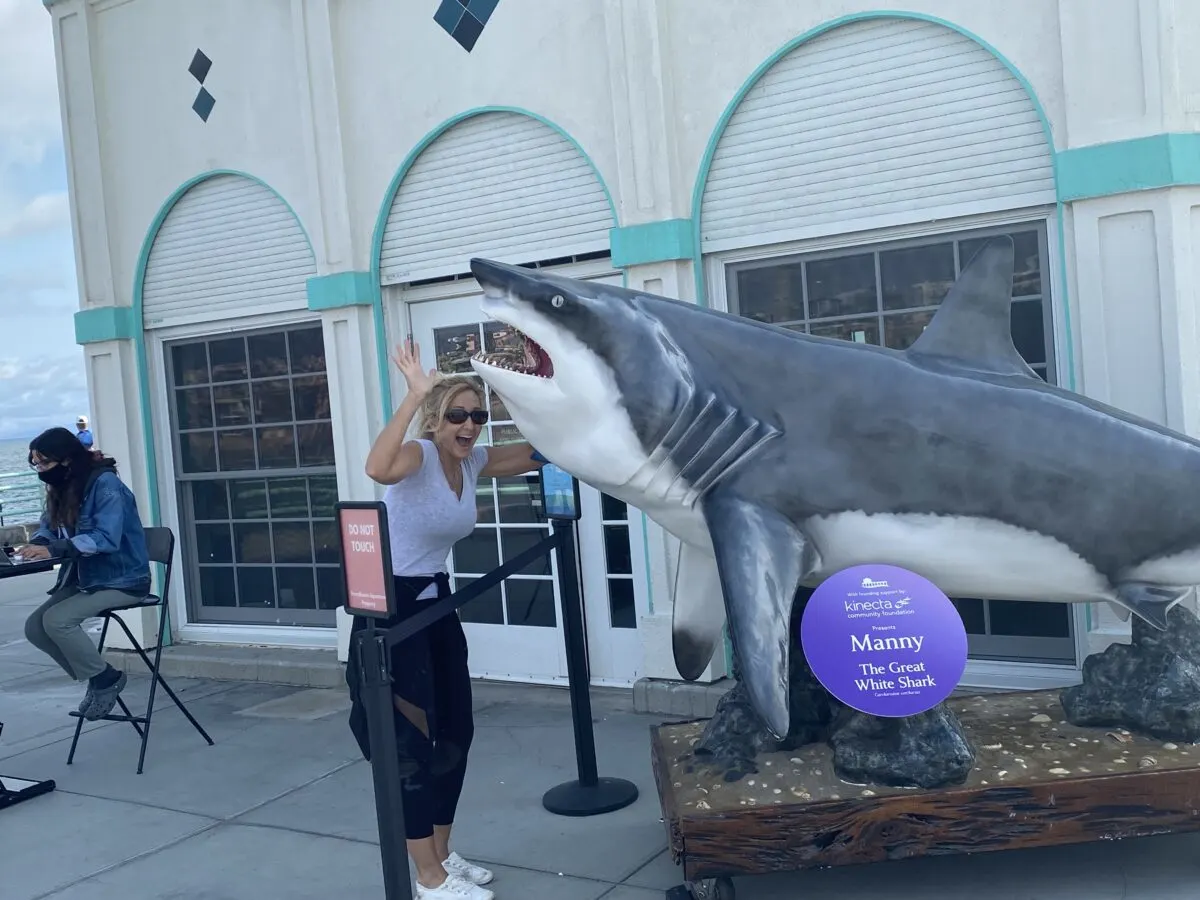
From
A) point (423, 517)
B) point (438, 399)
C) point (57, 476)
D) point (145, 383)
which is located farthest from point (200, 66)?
point (423, 517)

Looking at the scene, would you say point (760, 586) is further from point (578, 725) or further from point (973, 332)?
point (578, 725)

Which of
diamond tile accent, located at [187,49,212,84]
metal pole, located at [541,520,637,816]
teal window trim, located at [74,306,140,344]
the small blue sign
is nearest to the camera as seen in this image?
the small blue sign

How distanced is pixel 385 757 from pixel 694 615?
1.13m

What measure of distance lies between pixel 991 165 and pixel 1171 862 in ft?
9.34

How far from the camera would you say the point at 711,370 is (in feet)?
11.5

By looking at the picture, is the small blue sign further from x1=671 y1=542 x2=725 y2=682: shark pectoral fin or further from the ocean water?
the ocean water

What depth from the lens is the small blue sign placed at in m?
4.44

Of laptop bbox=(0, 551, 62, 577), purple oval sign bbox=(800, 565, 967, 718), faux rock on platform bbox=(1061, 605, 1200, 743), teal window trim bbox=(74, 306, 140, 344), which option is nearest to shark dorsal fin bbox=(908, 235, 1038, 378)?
purple oval sign bbox=(800, 565, 967, 718)

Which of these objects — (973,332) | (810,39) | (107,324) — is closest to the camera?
(973,332)

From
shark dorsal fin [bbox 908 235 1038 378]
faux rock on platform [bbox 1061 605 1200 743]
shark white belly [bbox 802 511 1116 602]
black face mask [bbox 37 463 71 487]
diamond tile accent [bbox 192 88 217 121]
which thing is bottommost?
faux rock on platform [bbox 1061 605 1200 743]

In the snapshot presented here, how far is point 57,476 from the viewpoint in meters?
5.79

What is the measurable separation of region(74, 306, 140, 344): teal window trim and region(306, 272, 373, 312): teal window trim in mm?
1716

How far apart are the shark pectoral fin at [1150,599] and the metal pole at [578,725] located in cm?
194

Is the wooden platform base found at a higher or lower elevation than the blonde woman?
lower
